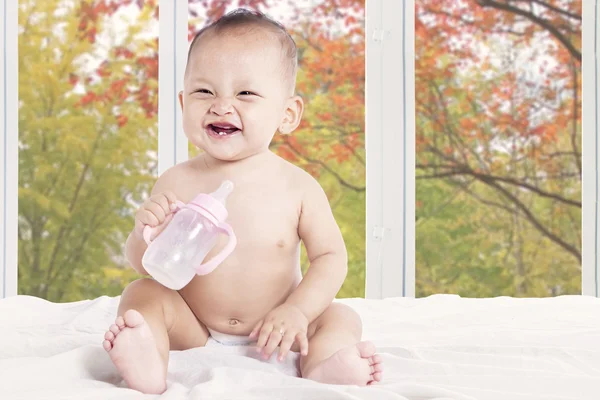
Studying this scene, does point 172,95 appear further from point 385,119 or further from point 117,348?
point 117,348

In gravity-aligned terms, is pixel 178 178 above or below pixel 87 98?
below

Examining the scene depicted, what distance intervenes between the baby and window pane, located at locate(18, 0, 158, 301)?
217 cm

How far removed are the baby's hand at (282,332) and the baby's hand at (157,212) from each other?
204 millimetres

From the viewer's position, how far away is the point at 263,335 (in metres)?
0.99

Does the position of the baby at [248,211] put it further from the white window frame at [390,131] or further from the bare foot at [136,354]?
the white window frame at [390,131]

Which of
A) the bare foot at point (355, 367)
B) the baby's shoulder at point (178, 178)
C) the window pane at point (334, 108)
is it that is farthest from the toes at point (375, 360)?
the window pane at point (334, 108)

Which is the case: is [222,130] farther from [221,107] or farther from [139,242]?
[139,242]

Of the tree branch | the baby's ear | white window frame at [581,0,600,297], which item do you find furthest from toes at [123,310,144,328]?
the tree branch

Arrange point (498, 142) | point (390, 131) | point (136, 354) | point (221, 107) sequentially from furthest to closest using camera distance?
point (498, 142) → point (390, 131) → point (221, 107) → point (136, 354)

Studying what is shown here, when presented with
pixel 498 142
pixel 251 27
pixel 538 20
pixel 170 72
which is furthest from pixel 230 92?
pixel 538 20

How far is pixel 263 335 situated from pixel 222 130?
13.4 inches

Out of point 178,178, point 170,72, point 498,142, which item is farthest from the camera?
point 498,142

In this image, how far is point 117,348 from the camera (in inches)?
34.7

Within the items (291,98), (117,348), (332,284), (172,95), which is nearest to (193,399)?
(117,348)
